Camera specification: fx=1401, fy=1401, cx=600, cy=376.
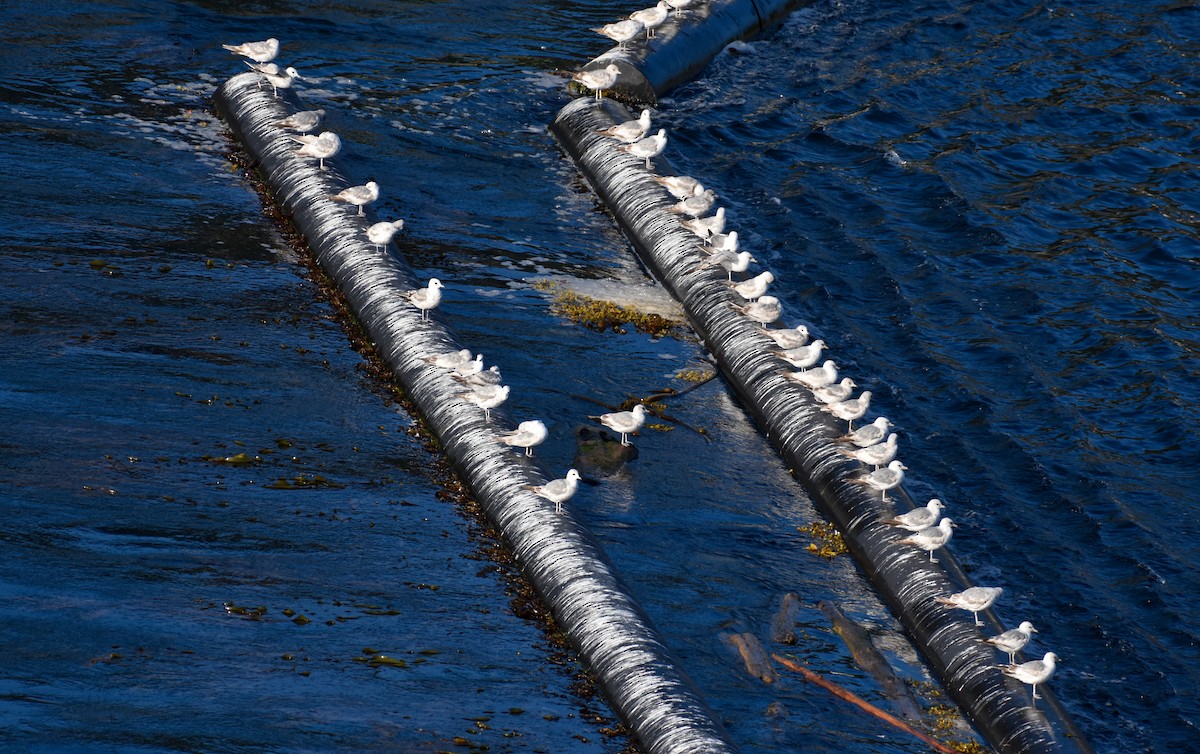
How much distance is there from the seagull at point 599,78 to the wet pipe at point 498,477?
Result: 6.15m

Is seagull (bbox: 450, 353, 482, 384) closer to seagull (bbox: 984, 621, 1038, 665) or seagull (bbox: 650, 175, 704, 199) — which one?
seagull (bbox: 650, 175, 704, 199)

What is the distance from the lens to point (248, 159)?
23.2m

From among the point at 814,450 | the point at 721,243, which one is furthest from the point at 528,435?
the point at 721,243

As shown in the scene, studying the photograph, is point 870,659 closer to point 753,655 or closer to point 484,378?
point 753,655

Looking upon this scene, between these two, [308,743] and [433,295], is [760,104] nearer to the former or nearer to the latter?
[433,295]

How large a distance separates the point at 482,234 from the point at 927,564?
32.2 feet

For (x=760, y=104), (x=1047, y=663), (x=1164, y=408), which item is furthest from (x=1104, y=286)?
(x=1047, y=663)

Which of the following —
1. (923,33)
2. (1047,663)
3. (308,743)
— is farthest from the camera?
(923,33)

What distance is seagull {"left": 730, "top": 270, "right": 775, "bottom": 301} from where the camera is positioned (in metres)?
20.5

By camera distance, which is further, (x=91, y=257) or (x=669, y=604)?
(x=91, y=257)

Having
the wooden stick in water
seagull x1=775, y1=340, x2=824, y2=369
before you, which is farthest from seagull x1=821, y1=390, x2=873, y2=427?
the wooden stick in water

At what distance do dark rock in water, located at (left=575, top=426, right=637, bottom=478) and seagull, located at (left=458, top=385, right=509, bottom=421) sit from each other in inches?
55.5

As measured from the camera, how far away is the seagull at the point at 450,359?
57.3 ft

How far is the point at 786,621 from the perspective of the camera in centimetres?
1562
